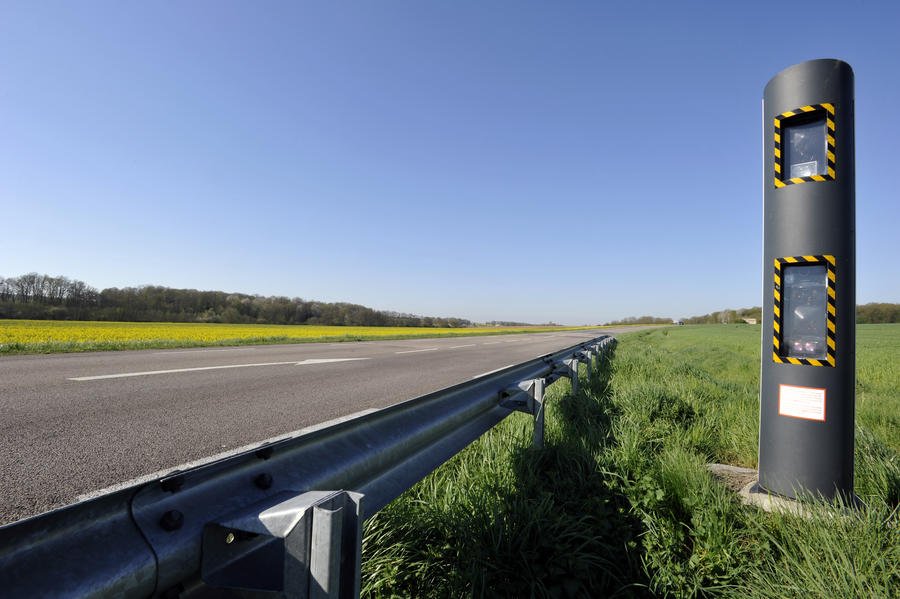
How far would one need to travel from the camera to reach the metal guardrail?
2.23 feet

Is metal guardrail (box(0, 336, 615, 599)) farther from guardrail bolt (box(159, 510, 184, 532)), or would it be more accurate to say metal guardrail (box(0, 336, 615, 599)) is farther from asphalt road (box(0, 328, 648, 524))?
asphalt road (box(0, 328, 648, 524))

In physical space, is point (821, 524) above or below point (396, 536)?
above

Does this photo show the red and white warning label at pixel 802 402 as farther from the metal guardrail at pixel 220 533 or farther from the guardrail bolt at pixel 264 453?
the guardrail bolt at pixel 264 453

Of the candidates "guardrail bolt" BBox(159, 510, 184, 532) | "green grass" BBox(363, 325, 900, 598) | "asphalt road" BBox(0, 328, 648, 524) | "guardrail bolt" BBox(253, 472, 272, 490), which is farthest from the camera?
"asphalt road" BBox(0, 328, 648, 524)

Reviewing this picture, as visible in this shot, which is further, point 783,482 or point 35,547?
point 783,482

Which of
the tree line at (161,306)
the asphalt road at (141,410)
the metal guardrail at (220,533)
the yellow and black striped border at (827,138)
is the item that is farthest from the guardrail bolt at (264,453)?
the tree line at (161,306)

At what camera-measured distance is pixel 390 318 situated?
61.3 meters

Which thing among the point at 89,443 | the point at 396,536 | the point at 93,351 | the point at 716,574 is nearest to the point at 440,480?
the point at 396,536

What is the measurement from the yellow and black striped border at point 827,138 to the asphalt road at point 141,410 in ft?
13.4

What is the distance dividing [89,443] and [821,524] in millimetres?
4459

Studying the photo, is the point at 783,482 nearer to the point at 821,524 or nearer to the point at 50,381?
the point at 821,524

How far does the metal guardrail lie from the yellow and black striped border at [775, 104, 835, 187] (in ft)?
9.45

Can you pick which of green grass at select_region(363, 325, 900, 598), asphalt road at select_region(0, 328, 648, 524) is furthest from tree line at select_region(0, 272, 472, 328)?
green grass at select_region(363, 325, 900, 598)

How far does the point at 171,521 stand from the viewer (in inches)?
33.6
